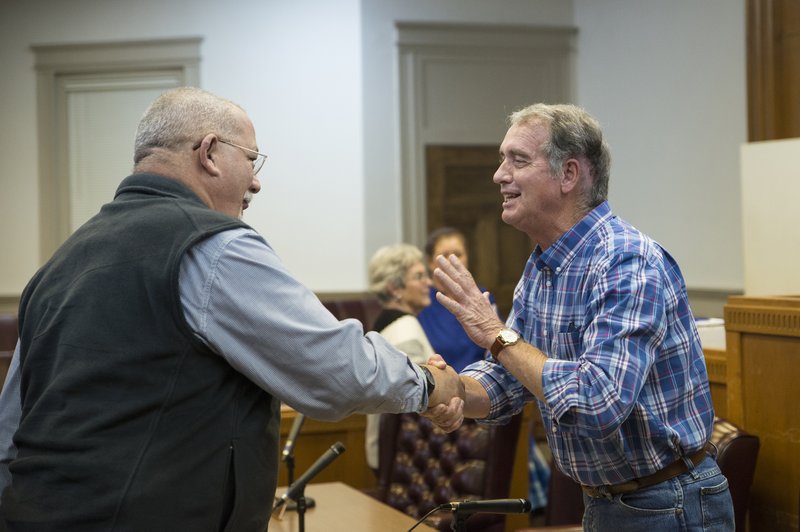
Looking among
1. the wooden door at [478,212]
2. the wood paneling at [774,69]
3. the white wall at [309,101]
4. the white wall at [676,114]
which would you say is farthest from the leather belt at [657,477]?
the wooden door at [478,212]

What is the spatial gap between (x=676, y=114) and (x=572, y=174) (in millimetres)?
4966

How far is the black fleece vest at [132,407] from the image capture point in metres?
1.60

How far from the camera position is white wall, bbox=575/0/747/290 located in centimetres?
623

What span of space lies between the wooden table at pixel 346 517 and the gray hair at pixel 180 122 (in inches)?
45.5

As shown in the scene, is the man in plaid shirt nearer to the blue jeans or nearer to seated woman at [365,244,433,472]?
the blue jeans

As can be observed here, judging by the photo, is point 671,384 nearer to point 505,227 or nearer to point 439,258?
point 439,258

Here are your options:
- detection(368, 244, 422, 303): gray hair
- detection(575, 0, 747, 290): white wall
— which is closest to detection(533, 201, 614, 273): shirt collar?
detection(368, 244, 422, 303): gray hair

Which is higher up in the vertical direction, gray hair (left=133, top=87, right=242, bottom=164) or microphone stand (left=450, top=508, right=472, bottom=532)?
gray hair (left=133, top=87, right=242, bottom=164)

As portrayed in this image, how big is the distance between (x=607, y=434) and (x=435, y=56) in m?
5.95

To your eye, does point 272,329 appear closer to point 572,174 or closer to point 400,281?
point 572,174

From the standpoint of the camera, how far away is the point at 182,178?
1829 millimetres

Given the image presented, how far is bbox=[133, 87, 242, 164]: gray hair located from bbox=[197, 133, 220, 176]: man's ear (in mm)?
16

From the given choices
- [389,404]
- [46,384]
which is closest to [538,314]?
[389,404]

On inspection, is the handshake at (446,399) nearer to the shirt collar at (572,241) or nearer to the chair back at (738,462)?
the shirt collar at (572,241)
